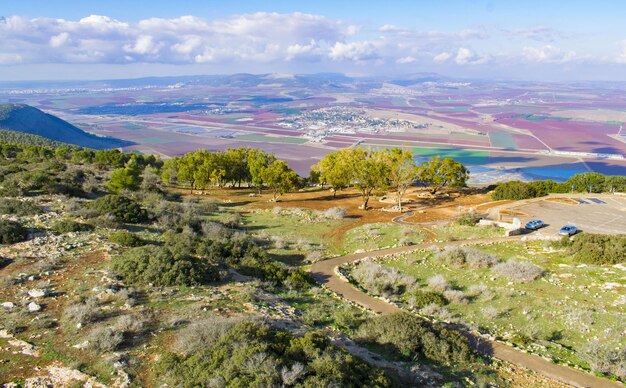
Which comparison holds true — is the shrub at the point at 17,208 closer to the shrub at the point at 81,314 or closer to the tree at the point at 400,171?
the shrub at the point at 81,314

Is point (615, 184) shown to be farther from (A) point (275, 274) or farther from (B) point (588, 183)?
(A) point (275, 274)

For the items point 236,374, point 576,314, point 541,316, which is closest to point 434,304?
point 541,316

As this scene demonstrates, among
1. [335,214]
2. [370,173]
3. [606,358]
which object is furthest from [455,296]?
[370,173]

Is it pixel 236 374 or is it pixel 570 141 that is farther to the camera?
pixel 570 141

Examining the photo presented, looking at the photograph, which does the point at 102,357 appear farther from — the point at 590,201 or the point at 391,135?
the point at 391,135

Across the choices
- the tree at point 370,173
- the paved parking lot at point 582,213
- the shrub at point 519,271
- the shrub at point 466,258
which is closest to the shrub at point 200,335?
the shrub at point 519,271

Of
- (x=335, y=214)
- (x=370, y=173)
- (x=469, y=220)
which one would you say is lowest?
(x=335, y=214)
